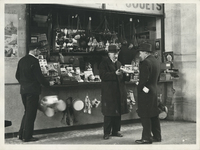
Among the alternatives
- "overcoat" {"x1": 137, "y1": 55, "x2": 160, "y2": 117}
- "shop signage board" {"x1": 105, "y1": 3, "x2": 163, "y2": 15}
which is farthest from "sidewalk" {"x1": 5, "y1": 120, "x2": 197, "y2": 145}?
"shop signage board" {"x1": 105, "y1": 3, "x2": 163, "y2": 15}

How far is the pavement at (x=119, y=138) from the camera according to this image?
611 cm

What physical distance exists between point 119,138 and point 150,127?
0.93 m

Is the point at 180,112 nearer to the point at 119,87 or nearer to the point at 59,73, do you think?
the point at 119,87

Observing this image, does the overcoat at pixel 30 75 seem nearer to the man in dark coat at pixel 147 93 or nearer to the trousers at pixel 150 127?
the man in dark coat at pixel 147 93

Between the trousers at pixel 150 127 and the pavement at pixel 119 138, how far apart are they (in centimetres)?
18

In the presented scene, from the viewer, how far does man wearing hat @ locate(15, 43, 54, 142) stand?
6.38 meters

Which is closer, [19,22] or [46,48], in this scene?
[19,22]

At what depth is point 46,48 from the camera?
7.98 meters

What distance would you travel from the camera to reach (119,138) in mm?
6590

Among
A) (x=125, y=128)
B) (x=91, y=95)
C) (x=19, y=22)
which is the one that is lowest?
(x=125, y=128)

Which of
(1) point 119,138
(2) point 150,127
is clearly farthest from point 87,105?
(2) point 150,127

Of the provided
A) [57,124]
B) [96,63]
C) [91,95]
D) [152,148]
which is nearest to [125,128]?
[91,95]

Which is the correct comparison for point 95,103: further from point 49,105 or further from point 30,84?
point 30,84

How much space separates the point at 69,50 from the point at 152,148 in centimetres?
409
